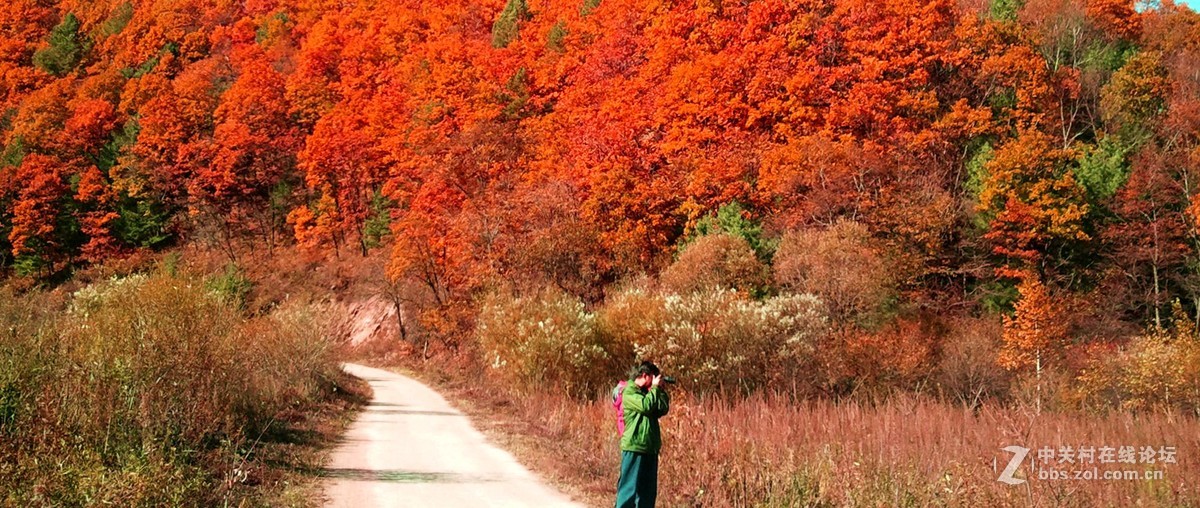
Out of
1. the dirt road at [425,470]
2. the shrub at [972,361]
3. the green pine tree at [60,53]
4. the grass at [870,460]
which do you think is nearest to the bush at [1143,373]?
the shrub at [972,361]

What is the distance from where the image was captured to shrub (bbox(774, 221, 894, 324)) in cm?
2738

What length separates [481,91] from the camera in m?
49.0

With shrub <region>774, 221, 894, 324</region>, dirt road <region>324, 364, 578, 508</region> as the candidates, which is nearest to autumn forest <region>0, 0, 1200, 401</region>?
shrub <region>774, 221, 894, 324</region>

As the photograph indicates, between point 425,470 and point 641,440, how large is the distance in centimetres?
480

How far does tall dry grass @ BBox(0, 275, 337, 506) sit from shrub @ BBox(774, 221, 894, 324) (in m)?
19.2

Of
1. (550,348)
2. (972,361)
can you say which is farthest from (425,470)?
(972,361)

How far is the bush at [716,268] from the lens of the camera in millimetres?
27250

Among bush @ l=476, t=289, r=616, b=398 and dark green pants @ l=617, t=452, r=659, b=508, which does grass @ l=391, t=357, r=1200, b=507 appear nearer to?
dark green pants @ l=617, t=452, r=659, b=508

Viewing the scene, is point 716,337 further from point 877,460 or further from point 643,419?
point 643,419

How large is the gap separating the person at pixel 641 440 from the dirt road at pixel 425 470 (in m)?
1.65

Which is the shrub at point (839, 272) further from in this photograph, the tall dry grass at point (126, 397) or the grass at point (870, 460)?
the tall dry grass at point (126, 397)

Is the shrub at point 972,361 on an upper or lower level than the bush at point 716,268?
lower

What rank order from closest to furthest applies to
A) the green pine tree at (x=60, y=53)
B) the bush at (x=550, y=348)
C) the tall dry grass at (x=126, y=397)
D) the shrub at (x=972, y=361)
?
the tall dry grass at (x=126, y=397), the bush at (x=550, y=348), the shrub at (x=972, y=361), the green pine tree at (x=60, y=53)

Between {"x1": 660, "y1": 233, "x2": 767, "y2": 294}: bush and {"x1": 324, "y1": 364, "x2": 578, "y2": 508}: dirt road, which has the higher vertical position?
{"x1": 660, "y1": 233, "x2": 767, "y2": 294}: bush
